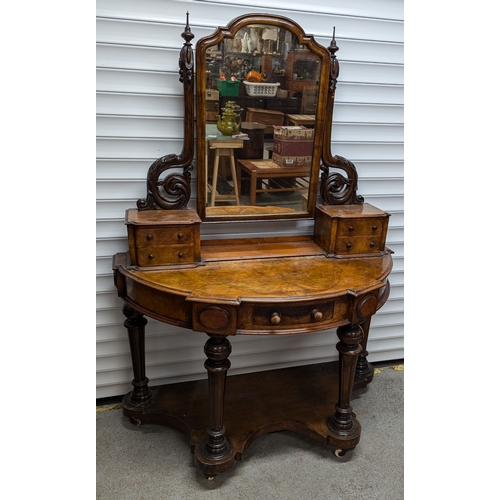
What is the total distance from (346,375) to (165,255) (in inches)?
39.5

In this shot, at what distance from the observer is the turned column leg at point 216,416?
77.7 inches

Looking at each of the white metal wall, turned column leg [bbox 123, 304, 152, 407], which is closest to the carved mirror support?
the white metal wall

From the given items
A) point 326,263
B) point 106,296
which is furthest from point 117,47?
point 326,263

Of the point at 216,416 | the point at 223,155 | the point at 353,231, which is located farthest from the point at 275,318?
the point at 223,155

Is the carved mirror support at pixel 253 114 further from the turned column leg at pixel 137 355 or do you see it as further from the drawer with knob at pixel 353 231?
the turned column leg at pixel 137 355

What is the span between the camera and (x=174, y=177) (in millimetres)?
2252

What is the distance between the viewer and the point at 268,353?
2.87 meters

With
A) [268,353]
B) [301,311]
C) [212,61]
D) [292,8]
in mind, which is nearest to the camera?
[301,311]

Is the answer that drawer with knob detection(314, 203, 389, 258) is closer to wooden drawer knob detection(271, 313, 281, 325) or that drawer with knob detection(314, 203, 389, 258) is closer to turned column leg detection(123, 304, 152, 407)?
wooden drawer knob detection(271, 313, 281, 325)

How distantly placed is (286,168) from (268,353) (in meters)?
1.15

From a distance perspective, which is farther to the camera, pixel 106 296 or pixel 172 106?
pixel 106 296

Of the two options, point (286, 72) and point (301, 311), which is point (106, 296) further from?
point (286, 72)

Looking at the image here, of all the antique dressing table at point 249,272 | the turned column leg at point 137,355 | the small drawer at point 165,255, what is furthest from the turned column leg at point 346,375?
the turned column leg at point 137,355

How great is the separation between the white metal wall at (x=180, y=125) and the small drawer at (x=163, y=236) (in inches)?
14.3
